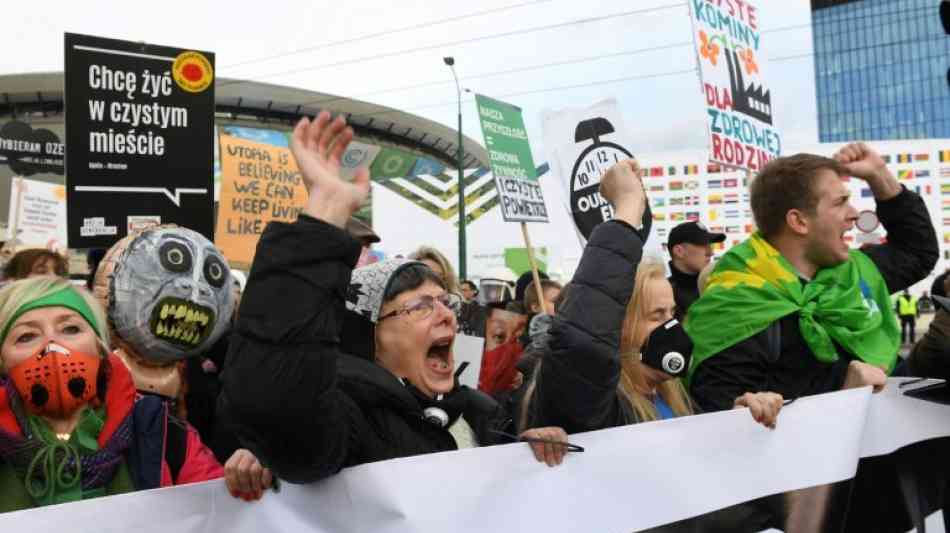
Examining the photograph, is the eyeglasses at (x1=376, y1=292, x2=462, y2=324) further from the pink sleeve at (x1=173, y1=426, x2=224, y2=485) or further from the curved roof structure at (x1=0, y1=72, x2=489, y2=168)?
the curved roof structure at (x1=0, y1=72, x2=489, y2=168)

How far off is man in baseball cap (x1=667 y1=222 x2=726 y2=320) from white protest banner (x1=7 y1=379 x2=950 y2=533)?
3108mm

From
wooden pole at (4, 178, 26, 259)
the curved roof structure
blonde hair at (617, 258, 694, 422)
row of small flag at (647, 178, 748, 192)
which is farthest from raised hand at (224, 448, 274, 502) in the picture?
the curved roof structure

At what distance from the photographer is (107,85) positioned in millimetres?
3656

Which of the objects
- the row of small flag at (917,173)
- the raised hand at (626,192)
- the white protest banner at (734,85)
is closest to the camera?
the raised hand at (626,192)

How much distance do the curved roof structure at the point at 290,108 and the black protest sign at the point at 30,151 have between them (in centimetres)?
3511

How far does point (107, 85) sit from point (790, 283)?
2.77 m

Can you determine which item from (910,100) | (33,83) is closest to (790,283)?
(33,83)

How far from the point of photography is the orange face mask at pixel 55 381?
183cm

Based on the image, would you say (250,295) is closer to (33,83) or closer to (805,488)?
(805,488)

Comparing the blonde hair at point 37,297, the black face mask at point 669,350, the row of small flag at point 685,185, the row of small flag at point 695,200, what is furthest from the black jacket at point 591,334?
the row of small flag at point 685,185

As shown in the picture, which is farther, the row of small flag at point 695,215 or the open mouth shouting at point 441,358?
the row of small flag at point 695,215

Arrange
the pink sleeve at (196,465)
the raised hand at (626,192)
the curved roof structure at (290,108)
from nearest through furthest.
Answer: the raised hand at (626,192), the pink sleeve at (196,465), the curved roof structure at (290,108)

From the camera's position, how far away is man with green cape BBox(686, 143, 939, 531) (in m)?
2.49

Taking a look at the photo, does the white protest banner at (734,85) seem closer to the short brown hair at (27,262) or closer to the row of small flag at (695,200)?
the short brown hair at (27,262)
